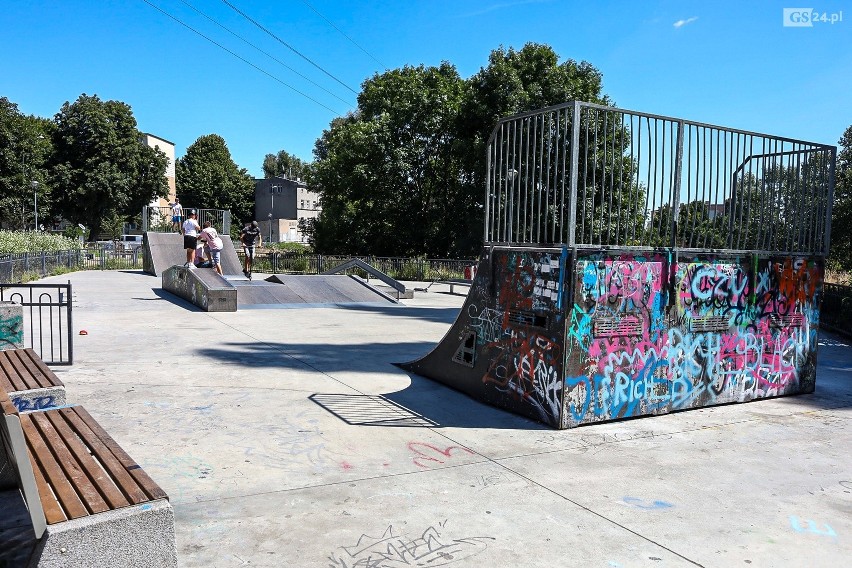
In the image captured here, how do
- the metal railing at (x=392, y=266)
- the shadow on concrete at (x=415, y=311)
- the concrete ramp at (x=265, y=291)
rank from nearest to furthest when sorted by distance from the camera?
1. the concrete ramp at (x=265, y=291)
2. the shadow on concrete at (x=415, y=311)
3. the metal railing at (x=392, y=266)

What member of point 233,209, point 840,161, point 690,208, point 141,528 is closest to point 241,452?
point 141,528

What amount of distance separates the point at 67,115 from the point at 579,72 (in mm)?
36791

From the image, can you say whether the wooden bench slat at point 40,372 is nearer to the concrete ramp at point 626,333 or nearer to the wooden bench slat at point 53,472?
the wooden bench slat at point 53,472

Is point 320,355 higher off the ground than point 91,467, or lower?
lower

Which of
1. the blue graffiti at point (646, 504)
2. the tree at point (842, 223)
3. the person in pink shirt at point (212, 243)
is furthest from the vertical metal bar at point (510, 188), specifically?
the tree at point (842, 223)

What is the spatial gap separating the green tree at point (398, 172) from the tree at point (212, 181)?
43.0m

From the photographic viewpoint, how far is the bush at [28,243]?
2377 cm

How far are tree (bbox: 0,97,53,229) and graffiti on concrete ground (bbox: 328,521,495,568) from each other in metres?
46.5

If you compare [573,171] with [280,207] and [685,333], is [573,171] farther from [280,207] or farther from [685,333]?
[280,207]

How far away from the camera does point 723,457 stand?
18.2ft

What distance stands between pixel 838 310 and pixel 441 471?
47.4 feet

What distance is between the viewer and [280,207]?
309ft

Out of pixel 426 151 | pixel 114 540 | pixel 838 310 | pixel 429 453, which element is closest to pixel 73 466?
pixel 114 540

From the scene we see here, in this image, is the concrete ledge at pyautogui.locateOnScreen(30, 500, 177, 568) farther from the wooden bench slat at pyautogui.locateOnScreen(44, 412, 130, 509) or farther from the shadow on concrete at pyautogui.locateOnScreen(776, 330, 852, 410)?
the shadow on concrete at pyautogui.locateOnScreen(776, 330, 852, 410)
